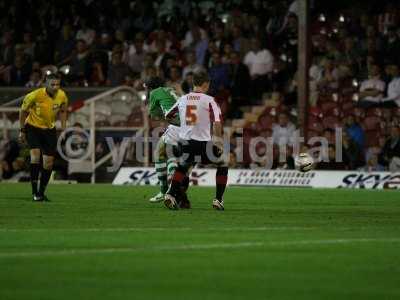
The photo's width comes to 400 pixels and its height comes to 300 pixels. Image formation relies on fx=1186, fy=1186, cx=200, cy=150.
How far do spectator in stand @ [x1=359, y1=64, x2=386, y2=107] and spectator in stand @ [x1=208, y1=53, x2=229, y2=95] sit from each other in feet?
12.2

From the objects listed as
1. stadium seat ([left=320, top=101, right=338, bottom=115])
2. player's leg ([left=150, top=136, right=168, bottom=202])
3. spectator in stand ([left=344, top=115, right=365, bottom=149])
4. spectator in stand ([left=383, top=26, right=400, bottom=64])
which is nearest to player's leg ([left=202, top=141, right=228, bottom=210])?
player's leg ([left=150, top=136, right=168, bottom=202])

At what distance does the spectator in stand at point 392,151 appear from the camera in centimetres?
2588

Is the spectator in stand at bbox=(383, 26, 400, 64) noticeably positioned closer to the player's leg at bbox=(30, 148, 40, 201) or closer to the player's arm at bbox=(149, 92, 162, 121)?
the player's arm at bbox=(149, 92, 162, 121)

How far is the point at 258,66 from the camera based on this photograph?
29.8 m

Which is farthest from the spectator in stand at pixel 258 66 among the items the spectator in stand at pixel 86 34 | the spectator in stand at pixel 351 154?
the spectator in stand at pixel 86 34

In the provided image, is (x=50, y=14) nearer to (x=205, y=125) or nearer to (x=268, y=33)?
(x=268, y=33)

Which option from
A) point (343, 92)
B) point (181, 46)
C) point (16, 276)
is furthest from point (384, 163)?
point (16, 276)

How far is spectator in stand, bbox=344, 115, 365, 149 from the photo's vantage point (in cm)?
2684

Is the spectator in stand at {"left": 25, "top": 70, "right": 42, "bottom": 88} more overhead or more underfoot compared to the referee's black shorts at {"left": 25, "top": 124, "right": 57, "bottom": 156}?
more overhead

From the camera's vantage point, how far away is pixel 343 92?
92.4 ft

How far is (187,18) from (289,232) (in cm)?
2025

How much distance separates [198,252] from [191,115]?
604cm

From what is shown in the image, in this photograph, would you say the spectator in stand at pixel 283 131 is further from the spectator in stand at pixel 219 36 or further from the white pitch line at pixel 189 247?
the white pitch line at pixel 189 247

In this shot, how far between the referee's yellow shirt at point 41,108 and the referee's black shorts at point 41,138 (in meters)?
0.08
